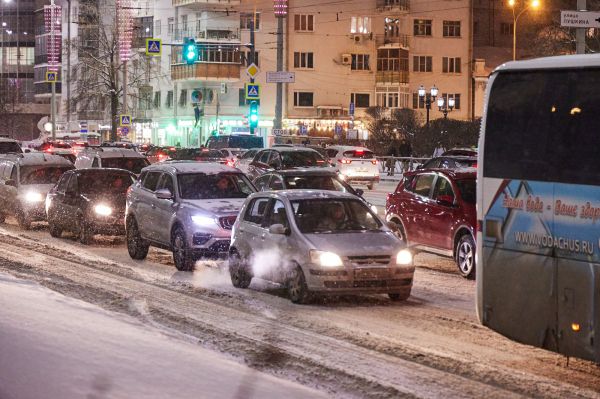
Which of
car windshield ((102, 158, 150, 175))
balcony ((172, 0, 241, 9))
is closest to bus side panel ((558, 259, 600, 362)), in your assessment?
car windshield ((102, 158, 150, 175))

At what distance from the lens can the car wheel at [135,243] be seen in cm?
2084

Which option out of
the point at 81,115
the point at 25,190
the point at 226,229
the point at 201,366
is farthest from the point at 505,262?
the point at 81,115

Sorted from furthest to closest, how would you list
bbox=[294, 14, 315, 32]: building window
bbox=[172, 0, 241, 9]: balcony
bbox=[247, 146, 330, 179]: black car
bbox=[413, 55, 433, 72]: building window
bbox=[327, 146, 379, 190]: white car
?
bbox=[413, 55, 433, 72]: building window
bbox=[294, 14, 315, 32]: building window
bbox=[172, 0, 241, 9]: balcony
bbox=[327, 146, 379, 190]: white car
bbox=[247, 146, 330, 179]: black car

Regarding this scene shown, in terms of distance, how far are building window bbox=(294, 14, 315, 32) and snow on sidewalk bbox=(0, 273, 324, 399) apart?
3031 inches

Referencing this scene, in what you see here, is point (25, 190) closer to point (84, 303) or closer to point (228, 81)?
point (84, 303)

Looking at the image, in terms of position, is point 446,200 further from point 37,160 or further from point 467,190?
point 37,160

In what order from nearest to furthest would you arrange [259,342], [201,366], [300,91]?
[201,366], [259,342], [300,91]

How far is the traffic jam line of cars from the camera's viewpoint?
15.1 metres

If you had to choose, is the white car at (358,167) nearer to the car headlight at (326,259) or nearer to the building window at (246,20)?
the car headlight at (326,259)

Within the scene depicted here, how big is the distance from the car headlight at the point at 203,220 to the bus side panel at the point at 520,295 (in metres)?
8.63

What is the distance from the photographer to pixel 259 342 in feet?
39.3

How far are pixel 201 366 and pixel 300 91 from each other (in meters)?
78.4

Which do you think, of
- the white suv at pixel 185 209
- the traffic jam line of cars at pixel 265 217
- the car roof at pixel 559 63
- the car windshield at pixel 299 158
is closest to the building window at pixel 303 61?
the car windshield at pixel 299 158

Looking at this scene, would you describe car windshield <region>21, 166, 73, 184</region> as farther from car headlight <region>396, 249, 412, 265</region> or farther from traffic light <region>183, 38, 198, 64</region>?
traffic light <region>183, 38, 198, 64</region>
